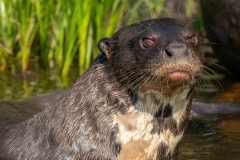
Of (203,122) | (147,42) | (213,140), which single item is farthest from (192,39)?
(203,122)

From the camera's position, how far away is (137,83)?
15.8ft

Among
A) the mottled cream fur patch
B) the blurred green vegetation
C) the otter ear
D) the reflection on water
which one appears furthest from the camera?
the blurred green vegetation

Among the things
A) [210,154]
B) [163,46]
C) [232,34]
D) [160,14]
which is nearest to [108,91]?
[163,46]

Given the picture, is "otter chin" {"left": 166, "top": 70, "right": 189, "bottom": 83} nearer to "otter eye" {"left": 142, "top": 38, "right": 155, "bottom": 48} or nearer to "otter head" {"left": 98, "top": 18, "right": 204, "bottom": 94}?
"otter head" {"left": 98, "top": 18, "right": 204, "bottom": 94}

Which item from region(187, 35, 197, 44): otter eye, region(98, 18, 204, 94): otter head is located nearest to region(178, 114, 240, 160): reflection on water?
region(98, 18, 204, 94): otter head

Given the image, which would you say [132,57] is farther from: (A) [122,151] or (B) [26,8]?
(B) [26,8]

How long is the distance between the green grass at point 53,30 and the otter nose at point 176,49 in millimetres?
3693

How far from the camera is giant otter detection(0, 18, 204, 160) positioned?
474 centimetres

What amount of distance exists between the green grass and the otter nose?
12.1 feet

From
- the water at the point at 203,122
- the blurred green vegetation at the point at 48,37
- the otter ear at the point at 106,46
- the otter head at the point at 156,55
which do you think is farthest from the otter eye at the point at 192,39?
the blurred green vegetation at the point at 48,37

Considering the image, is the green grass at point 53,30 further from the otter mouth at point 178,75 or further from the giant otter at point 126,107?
the otter mouth at point 178,75

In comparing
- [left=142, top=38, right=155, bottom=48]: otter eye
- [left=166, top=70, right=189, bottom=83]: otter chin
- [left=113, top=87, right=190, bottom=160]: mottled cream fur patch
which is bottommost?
[left=113, top=87, right=190, bottom=160]: mottled cream fur patch

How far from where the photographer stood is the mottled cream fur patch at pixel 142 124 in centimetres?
482

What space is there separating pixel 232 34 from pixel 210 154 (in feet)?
8.83
